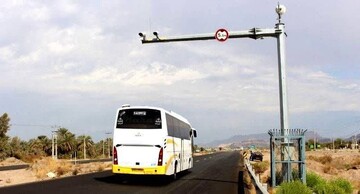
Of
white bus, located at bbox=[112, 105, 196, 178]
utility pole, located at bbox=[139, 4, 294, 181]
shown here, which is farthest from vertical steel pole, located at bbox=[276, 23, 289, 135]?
white bus, located at bbox=[112, 105, 196, 178]

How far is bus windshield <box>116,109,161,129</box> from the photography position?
21.5 meters

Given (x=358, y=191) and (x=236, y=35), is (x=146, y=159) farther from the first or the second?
(x=358, y=191)

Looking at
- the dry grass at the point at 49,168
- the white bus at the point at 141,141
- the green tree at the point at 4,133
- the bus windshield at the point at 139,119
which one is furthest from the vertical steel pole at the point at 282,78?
the green tree at the point at 4,133

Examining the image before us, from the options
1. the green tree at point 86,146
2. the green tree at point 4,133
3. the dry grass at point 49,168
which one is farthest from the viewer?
the green tree at point 86,146

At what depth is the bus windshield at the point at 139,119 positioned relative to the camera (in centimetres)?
2155

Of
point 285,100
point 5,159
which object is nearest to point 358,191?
point 285,100

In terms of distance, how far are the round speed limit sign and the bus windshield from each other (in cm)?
448

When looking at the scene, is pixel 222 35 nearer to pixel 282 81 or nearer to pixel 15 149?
pixel 282 81

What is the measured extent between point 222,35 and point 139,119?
18.0 ft

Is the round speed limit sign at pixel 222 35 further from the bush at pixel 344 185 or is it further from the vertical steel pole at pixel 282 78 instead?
the bush at pixel 344 185

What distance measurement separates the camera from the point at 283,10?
19.3 meters

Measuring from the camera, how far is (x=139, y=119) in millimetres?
21703

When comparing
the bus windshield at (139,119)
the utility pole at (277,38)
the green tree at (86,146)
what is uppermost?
the utility pole at (277,38)

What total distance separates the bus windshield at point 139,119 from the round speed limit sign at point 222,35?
4.48 metres
